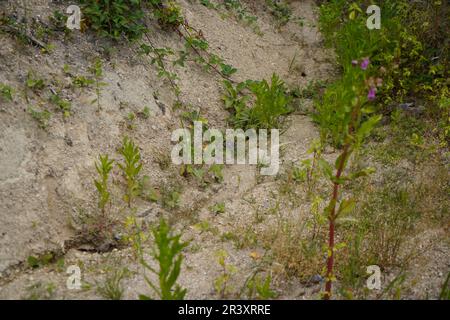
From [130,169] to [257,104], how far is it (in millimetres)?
1731

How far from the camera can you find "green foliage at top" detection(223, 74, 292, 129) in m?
5.08

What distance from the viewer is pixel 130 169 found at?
4004mm

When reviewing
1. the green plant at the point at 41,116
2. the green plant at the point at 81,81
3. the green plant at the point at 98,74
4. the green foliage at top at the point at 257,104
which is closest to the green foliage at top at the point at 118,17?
the green plant at the point at 98,74

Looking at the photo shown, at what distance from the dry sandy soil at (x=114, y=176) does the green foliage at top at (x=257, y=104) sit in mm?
145

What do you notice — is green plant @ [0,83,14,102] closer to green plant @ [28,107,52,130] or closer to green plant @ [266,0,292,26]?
green plant @ [28,107,52,130]

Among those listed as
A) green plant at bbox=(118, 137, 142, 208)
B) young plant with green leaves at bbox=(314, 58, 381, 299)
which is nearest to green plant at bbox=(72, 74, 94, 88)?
green plant at bbox=(118, 137, 142, 208)

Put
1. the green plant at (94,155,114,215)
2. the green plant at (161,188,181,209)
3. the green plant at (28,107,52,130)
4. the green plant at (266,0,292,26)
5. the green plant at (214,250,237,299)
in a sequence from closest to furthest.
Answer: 1. the green plant at (214,250,237,299)
2. the green plant at (94,155,114,215)
3. the green plant at (28,107,52,130)
4. the green plant at (161,188,181,209)
5. the green plant at (266,0,292,26)

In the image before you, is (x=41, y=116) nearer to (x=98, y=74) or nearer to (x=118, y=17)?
(x=98, y=74)

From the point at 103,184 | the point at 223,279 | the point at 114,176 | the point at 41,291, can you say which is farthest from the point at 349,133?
the point at 41,291

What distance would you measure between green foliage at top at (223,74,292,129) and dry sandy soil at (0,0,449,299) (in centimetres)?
14

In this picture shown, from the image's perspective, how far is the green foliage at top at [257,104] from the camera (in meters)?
5.08

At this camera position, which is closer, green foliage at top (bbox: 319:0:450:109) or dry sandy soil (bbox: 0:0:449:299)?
dry sandy soil (bbox: 0:0:449:299)
